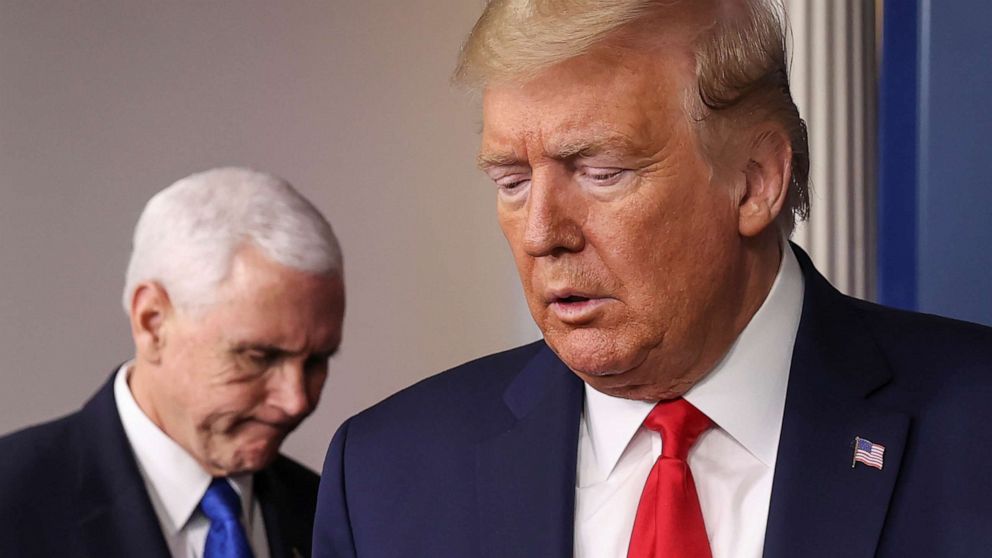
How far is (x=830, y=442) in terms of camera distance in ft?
4.62

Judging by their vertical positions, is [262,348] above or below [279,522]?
above

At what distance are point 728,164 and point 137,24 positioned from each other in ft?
3.63

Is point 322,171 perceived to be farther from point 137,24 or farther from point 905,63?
point 905,63

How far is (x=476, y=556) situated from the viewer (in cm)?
149

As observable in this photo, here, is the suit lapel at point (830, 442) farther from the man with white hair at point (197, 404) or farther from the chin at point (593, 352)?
the man with white hair at point (197, 404)

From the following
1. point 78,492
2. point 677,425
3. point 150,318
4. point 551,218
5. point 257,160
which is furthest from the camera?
point 257,160

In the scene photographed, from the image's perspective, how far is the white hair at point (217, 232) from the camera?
1.97m

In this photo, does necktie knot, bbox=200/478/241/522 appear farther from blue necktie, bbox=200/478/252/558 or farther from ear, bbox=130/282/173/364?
ear, bbox=130/282/173/364

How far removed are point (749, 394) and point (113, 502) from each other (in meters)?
0.95

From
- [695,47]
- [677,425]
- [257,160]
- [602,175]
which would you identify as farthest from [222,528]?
[695,47]

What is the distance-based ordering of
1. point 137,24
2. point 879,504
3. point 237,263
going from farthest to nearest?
point 137,24 → point 237,263 → point 879,504

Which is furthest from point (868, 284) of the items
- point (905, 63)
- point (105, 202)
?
point (105, 202)

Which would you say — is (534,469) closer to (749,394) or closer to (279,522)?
(749,394)

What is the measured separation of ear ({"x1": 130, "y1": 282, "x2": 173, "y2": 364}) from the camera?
6.57 feet
